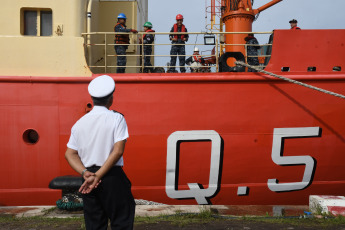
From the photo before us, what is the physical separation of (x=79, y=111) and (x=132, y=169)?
1.08 m

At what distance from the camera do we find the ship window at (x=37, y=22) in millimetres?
4922

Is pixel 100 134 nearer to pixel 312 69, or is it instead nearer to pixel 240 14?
pixel 312 69

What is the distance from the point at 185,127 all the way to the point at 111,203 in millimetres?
2707

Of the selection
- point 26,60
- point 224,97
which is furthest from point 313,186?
point 26,60

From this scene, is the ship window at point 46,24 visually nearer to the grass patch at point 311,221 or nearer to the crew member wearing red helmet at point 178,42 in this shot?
the crew member wearing red helmet at point 178,42

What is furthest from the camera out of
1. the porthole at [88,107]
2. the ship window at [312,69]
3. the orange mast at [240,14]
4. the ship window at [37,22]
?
the orange mast at [240,14]

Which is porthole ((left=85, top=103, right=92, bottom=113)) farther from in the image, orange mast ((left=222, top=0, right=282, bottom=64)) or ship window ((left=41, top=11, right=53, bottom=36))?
orange mast ((left=222, top=0, right=282, bottom=64))

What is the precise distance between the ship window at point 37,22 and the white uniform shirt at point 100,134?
343 cm

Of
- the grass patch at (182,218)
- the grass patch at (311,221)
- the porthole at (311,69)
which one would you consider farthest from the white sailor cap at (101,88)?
the porthole at (311,69)

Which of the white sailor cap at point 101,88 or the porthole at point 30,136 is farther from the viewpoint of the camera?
the porthole at point 30,136

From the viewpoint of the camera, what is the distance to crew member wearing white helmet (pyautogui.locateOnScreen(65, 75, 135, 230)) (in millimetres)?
1978

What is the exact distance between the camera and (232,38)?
8.41 meters

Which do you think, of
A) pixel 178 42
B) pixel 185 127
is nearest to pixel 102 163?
pixel 185 127

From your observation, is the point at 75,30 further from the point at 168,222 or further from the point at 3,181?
the point at 168,222
